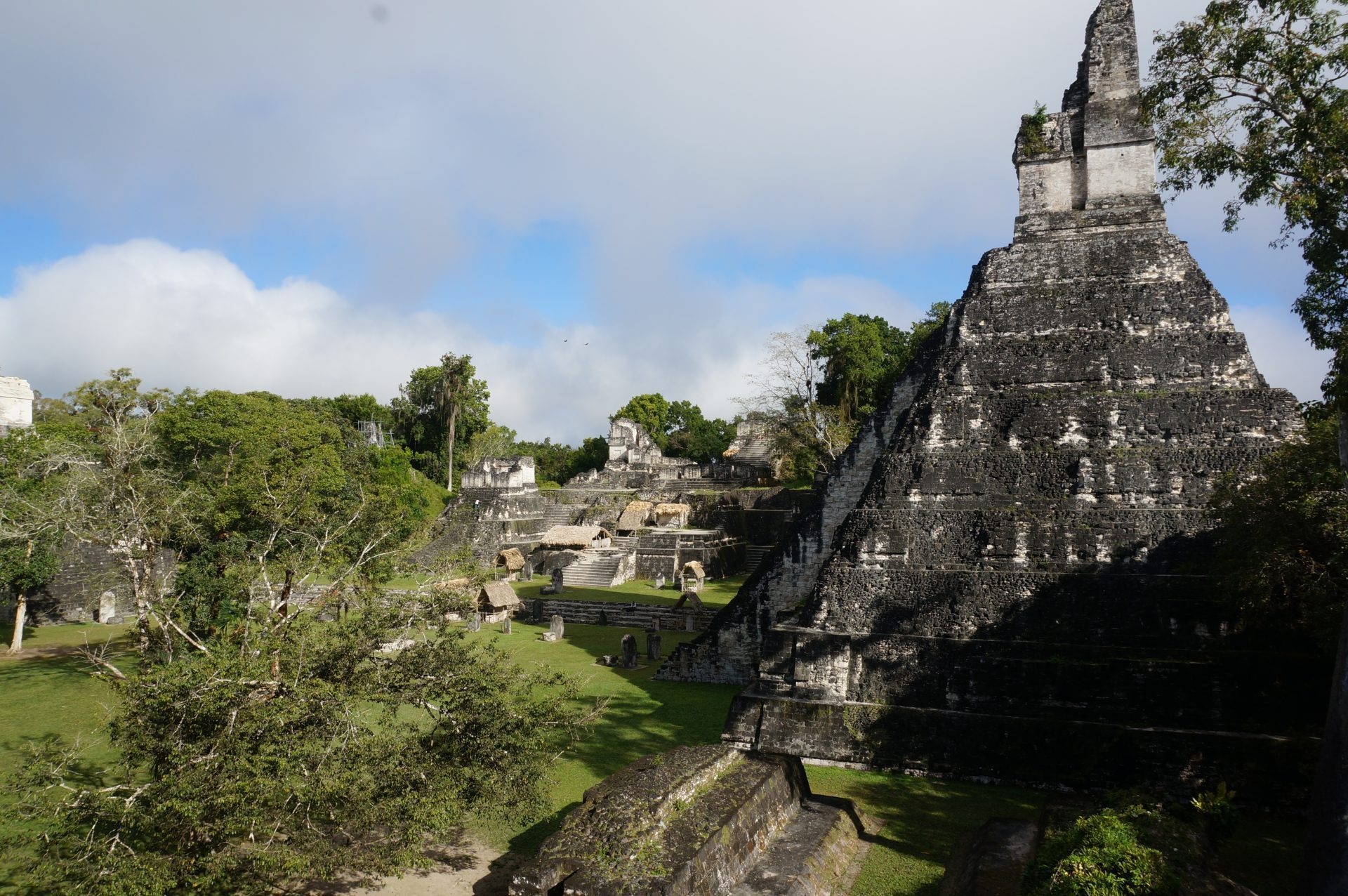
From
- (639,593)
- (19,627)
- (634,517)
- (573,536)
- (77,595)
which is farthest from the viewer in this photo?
(634,517)

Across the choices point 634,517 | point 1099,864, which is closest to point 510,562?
point 634,517

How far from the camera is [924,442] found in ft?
33.9

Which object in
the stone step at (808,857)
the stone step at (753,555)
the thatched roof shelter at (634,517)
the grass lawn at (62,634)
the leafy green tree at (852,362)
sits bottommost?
the grass lawn at (62,634)

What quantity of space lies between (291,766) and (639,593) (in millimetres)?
20193

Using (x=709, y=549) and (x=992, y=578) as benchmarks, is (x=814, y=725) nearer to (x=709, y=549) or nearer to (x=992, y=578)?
(x=992, y=578)

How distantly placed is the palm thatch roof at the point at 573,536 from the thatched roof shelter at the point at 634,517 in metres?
2.79

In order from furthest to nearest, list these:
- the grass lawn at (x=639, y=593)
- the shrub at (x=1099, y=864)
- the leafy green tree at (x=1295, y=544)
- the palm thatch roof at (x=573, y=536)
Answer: the palm thatch roof at (x=573, y=536)
the grass lawn at (x=639, y=593)
the leafy green tree at (x=1295, y=544)
the shrub at (x=1099, y=864)

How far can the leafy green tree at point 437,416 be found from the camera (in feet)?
159

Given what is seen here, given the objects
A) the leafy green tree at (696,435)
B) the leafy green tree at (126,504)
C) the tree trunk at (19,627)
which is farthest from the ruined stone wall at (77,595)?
the leafy green tree at (696,435)

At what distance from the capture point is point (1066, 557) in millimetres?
8977

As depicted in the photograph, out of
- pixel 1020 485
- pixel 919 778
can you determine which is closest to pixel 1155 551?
pixel 1020 485

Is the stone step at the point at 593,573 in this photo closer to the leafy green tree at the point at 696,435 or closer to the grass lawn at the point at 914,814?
the grass lawn at the point at 914,814

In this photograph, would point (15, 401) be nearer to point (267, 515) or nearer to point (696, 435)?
point (267, 515)

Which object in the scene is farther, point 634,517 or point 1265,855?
point 634,517
